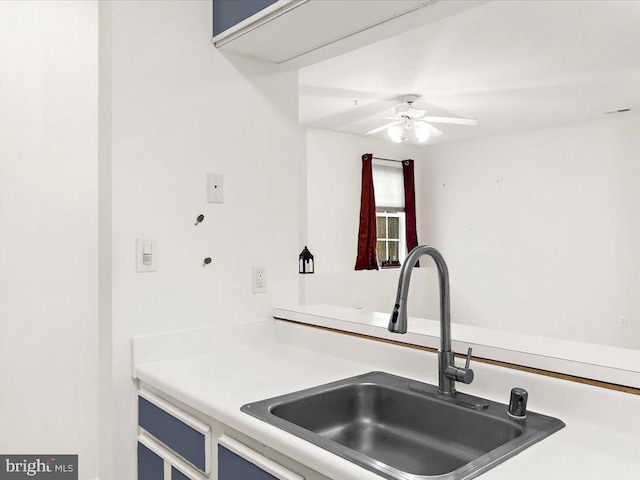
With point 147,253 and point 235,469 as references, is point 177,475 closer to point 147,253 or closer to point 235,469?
point 235,469

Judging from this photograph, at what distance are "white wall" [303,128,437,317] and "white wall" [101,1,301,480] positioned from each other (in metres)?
3.55

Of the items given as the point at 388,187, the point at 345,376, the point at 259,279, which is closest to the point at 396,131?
the point at 388,187

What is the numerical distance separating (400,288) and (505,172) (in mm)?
5674

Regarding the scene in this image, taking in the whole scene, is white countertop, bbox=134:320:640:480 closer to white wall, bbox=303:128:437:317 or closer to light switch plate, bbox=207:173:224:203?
light switch plate, bbox=207:173:224:203

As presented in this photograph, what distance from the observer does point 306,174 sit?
19.5 feet

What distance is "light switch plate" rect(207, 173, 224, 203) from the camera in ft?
6.23

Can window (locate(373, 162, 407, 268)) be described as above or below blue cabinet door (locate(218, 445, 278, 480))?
above

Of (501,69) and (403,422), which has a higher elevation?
(501,69)

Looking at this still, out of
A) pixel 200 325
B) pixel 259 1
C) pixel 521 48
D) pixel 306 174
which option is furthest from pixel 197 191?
pixel 306 174

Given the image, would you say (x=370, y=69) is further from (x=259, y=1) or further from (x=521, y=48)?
(x=259, y=1)

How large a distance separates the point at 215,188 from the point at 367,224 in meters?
4.55

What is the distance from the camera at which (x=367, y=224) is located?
6.35 metres

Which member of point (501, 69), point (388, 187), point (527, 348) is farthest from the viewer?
point (388, 187)

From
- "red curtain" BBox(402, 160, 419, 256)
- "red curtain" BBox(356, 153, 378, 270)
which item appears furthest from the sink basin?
"red curtain" BBox(402, 160, 419, 256)
